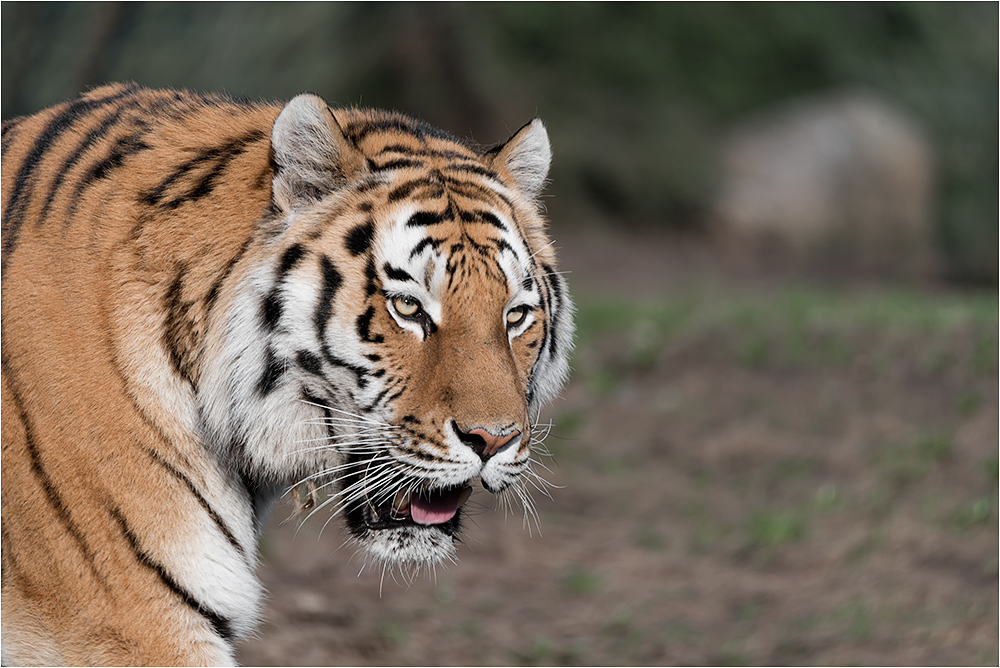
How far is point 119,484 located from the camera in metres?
2.35

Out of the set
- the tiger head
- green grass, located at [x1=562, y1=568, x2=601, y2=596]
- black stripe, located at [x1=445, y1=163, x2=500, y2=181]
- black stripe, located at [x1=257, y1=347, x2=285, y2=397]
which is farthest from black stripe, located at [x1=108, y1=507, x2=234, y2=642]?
green grass, located at [x1=562, y1=568, x2=601, y2=596]

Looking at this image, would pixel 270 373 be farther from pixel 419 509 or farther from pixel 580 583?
pixel 580 583

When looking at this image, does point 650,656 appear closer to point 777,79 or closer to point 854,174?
point 854,174

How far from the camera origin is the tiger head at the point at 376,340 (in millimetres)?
2396

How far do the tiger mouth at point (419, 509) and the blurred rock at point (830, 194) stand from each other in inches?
477

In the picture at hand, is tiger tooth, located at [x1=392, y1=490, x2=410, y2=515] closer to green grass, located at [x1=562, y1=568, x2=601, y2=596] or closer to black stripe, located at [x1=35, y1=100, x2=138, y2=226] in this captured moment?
black stripe, located at [x1=35, y1=100, x2=138, y2=226]

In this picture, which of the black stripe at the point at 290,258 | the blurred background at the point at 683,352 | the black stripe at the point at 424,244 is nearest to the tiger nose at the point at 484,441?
the black stripe at the point at 424,244

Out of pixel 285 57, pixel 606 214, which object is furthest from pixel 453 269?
pixel 606 214

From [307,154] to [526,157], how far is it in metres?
0.70

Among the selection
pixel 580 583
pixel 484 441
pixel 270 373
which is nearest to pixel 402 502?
pixel 484 441

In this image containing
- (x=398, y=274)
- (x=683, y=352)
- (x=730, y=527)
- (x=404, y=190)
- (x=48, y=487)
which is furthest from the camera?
(x=683, y=352)

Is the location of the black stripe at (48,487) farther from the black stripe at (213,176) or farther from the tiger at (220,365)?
the black stripe at (213,176)

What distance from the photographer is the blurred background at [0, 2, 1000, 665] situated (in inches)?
187

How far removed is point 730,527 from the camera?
583 cm
